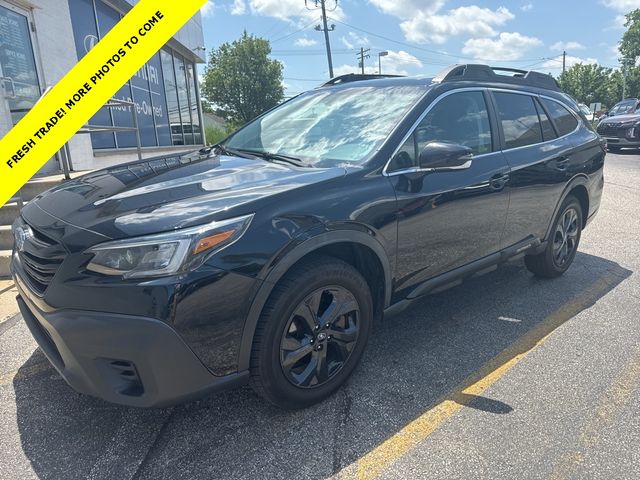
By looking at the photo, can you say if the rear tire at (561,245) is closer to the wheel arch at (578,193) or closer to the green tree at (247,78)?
the wheel arch at (578,193)

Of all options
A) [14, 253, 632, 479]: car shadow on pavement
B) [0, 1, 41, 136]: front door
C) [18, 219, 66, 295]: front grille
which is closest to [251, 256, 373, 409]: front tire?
[14, 253, 632, 479]: car shadow on pavement

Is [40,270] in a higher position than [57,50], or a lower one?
lower

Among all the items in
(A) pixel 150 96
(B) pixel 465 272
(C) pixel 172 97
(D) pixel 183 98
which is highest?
(D) pixel 183 98

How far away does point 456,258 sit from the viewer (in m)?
3.15

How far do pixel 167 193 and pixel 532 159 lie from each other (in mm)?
2848

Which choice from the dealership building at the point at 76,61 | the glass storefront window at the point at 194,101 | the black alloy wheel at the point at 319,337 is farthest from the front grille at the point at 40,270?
the glass storefront window at the point at 194,101

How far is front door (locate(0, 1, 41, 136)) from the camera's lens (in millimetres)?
6516

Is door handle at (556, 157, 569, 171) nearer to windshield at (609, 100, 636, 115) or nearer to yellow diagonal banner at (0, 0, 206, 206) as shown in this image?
yellow diagonal banner at (0, 0, 206, 206)

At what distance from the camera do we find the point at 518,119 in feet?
12.3

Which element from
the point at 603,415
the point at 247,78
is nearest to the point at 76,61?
the point at 603,415

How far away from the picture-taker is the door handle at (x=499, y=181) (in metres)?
3.28

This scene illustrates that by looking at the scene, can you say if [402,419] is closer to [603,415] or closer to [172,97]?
[603,415]

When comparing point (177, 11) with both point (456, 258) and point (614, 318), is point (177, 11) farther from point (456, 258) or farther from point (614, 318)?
point (614, 318)

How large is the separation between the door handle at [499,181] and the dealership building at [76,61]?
17.1 ft
